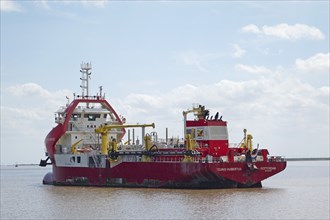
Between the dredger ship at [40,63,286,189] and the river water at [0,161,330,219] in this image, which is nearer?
the river water at [0,161,330,219]

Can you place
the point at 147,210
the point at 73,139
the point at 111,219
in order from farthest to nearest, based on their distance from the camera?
the point at 73,139 → the point at 147,210 → the point at 111,219

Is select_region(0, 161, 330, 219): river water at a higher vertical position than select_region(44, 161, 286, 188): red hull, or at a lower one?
lower

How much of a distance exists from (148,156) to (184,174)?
3668 mm

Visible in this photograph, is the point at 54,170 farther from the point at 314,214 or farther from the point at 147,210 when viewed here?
the point at 314,214

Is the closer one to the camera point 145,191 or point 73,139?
point 145,191

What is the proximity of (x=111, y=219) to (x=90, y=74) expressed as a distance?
2651cm

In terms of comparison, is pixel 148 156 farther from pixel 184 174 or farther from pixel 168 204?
pixel 168 204

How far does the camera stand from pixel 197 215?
30141 millimetres

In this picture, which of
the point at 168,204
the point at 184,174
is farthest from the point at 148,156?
the point at 168,204

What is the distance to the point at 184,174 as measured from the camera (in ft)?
136

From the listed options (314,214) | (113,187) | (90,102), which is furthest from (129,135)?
(314,214)

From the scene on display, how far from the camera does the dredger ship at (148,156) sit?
4162 centimetres

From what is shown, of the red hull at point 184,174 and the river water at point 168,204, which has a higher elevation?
the red hull at point 184,174

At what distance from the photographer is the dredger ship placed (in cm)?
4162
